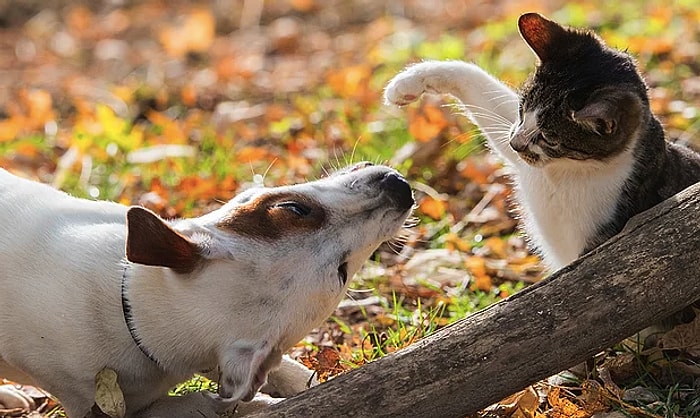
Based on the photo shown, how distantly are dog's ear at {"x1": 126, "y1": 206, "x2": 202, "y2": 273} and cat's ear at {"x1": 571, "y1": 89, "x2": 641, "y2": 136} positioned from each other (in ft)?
4.46

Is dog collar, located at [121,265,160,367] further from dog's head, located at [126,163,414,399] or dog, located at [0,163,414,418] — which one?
dog's head, located at [126,163,414,399]

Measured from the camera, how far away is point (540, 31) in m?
3.72

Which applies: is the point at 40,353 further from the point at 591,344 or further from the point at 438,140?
the point at 438,140

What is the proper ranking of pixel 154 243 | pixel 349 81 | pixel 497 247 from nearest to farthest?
pixel 154 243, pixel 497 247, pixel 349 81

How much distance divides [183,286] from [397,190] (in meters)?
A: 0.75

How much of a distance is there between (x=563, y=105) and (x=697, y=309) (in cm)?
83

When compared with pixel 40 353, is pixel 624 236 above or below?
above

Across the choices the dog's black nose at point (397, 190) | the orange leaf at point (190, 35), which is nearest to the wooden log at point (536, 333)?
the dog's black nose at point (397, 190)

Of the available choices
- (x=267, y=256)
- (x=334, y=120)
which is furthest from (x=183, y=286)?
(x=334, y=120)

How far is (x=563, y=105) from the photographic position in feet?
11.7

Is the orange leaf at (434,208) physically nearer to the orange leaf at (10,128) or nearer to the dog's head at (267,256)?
the dog's head at (267,256)

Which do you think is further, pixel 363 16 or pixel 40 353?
pixel 363 16

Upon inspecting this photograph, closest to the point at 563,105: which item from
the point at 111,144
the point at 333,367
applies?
the point at 333,367

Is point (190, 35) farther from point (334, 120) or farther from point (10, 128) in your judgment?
point (334, 120)
